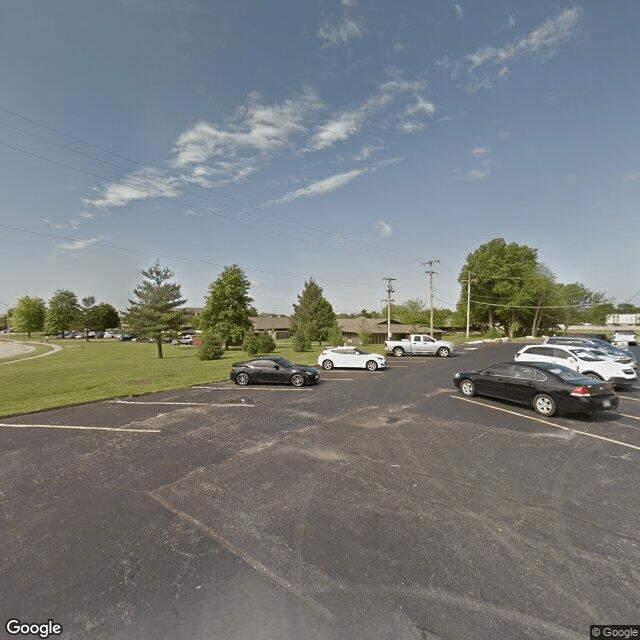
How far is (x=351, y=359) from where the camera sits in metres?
20.7

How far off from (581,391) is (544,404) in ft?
3.50

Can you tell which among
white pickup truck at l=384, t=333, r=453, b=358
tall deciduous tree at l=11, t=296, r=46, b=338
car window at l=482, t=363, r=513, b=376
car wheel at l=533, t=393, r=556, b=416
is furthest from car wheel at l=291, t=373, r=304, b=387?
tall deciduous tree at l=11, t=296, r=46, b=338

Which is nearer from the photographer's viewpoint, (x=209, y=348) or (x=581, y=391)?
(x=581, y=391)

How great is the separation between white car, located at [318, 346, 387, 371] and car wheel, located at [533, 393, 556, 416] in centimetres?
1043

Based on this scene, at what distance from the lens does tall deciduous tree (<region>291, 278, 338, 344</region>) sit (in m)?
54.3

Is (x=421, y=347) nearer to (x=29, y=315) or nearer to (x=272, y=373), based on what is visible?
(x=272, y=373)

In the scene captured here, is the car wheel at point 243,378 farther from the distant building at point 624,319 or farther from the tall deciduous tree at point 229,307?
the distant building at point 624,319

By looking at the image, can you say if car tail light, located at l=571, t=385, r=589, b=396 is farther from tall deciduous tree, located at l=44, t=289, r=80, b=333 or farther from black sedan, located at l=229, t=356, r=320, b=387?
tall deciduous tree, located at l=44, t=289, r=80, b=333

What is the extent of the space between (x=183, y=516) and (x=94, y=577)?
1.28 metres

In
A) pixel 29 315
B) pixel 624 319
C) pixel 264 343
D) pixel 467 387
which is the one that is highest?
pixel 29 315

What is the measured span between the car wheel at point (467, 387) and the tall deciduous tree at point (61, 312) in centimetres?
9647

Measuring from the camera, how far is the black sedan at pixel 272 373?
15.1 meters

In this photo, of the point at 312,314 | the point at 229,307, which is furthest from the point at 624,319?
the point at 229,307

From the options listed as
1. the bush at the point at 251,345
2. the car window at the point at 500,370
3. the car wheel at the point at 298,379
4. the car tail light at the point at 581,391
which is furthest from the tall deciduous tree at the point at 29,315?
the car tail light at the point at 581,391
